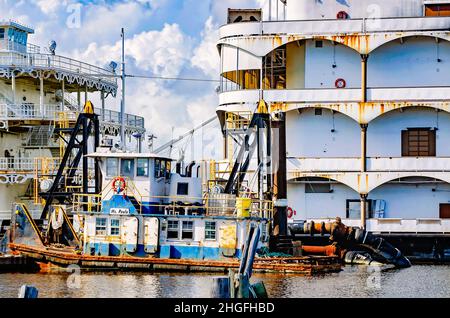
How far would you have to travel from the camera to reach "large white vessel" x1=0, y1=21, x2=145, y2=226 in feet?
195

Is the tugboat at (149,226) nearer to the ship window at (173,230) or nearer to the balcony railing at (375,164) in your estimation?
the ship window at (173,230)

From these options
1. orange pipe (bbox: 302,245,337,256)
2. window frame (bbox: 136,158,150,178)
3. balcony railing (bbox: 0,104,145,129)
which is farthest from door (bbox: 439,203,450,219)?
balcony railing (bbox: 0,104,145,129)

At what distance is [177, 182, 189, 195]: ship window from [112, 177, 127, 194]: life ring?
Answer: 268 centimetres

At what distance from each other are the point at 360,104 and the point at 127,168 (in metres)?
15.0

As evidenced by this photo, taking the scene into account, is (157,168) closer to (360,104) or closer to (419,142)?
(360,104)

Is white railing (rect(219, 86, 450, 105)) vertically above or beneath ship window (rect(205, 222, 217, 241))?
above

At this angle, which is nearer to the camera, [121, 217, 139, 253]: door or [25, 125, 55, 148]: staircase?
[121, 217, 139, 253]: door

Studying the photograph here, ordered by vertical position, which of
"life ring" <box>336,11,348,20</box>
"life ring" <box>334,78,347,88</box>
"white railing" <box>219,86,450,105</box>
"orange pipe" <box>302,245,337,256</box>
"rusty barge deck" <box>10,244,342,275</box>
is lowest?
"rusty barge deck" <box>10,244,342,275</box>

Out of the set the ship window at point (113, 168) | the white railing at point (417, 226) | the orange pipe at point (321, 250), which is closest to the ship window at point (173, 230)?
the ship window at point (113, 168)

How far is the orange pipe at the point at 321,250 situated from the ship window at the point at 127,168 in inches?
351

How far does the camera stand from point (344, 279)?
44.9m

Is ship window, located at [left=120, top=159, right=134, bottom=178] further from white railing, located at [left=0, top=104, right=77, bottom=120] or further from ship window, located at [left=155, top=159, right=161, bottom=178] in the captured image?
white railing, located at [left=0, top=104, right=77, bottom=120]

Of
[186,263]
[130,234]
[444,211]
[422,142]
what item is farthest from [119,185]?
[444,211]

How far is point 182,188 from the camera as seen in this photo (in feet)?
163
